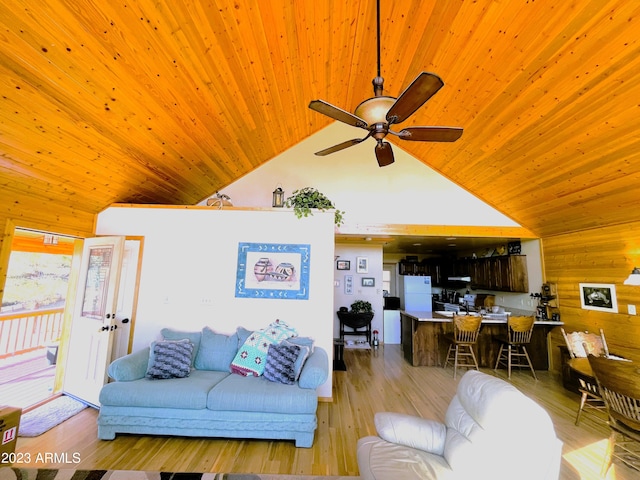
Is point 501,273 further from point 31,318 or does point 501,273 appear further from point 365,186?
point 31,318

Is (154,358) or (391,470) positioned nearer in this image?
(391,470)

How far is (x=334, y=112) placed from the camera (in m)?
1.95

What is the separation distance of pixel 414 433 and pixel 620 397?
5.88 ft

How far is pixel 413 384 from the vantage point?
4.23 meters

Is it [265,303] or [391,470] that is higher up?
[265,303]

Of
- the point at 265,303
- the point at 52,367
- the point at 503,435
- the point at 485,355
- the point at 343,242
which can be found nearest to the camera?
the point at 503,435

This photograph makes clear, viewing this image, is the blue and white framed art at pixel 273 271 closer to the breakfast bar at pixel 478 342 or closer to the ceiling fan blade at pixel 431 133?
the ceiling fan blade at pixel 431 133

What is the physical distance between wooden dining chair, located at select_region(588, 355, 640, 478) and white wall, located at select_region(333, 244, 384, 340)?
4709 millimetres

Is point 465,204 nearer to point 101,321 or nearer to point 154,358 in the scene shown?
point 154,358

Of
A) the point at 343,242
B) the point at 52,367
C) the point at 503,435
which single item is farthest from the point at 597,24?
the point at 52,367

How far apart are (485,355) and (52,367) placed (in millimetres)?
7353

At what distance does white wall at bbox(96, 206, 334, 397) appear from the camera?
3.69 meters

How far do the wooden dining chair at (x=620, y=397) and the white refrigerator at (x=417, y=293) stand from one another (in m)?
5.05

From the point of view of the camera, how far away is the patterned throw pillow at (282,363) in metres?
2.86
